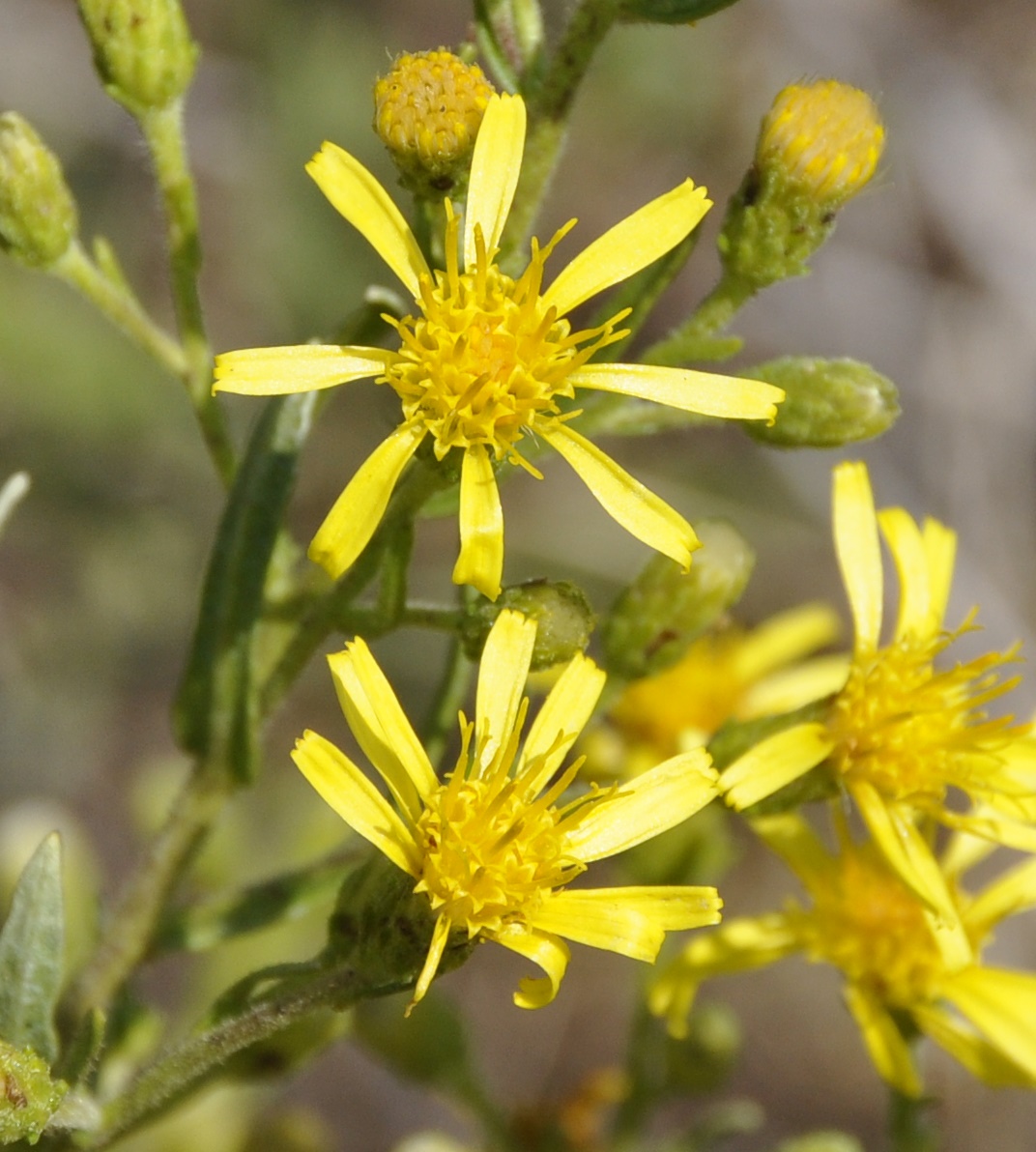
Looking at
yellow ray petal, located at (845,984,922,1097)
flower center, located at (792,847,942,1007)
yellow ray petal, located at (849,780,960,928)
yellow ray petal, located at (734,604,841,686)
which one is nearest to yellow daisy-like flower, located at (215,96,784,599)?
yellow ray petal, located at (849,780,960,928)

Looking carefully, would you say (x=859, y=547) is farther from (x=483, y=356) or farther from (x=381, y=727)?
(x=381, y=727)

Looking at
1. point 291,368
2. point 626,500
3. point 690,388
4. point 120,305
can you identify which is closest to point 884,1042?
point 626,500

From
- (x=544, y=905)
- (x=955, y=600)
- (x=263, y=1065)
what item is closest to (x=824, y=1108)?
(x=955, y=600)

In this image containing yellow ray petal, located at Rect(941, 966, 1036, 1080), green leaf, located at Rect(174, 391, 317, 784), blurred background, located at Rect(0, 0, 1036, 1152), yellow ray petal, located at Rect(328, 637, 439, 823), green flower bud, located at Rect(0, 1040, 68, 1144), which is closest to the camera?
green flower bud, located at Rect(0, 1040, 68, 1144)

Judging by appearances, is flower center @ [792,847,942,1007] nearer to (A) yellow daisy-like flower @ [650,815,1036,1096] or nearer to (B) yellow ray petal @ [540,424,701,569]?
(A) yellow daisy-like flower @ [650,815,1036,1096]

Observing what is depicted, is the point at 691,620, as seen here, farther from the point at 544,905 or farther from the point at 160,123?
the point at 160,123

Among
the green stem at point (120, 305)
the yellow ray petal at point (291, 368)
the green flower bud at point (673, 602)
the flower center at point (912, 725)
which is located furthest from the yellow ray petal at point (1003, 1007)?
the green stem at point (120, 305)

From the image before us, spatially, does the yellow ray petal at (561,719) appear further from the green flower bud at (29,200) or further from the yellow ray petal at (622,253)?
the green flower bud at (29,200)
